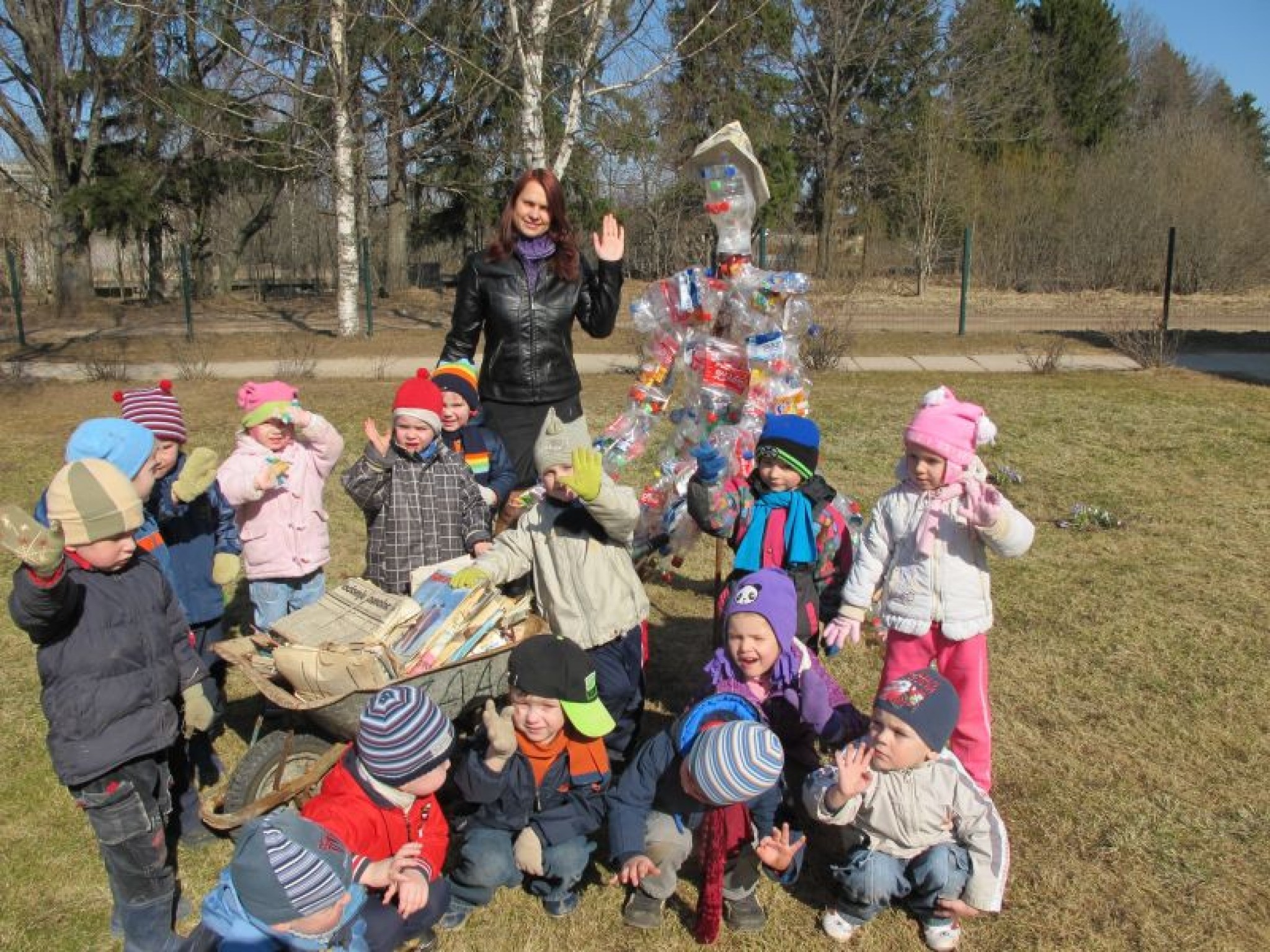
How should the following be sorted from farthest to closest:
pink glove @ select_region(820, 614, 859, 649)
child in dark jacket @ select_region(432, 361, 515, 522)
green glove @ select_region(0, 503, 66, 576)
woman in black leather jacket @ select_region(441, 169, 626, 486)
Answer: woman in black leather jacket @ select_region(441, 169, 626, 486) < child in dark jacket @ select_region(432, 361, 515, 522) < pink glove @ select_region(820, 614, 859, 649) < green glove @ select_region(0, 503, 66, 576)

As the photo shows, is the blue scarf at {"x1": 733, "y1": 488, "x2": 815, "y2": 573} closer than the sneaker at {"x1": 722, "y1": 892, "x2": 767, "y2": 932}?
No

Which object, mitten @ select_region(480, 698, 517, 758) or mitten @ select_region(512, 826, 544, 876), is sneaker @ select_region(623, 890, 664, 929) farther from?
mitten @ select_region(480, 698, 517, 758)

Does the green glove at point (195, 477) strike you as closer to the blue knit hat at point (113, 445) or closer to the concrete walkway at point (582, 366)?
the blue knit hat at point (113, 445)

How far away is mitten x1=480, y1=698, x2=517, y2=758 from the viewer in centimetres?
289

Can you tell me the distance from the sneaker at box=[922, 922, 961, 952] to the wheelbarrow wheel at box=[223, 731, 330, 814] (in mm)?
2086

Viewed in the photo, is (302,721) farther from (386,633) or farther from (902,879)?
(902,879)

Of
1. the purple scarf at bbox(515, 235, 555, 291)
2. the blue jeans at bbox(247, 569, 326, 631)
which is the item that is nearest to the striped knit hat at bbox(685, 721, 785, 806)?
the blue jeans at bbox(247, 569, 326, 631)

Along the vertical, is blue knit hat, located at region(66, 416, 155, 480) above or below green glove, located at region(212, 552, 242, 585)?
above

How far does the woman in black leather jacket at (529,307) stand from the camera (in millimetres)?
4363

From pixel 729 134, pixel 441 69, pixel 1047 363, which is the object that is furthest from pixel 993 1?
pixel 729 134

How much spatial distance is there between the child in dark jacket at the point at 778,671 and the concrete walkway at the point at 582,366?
1094cm

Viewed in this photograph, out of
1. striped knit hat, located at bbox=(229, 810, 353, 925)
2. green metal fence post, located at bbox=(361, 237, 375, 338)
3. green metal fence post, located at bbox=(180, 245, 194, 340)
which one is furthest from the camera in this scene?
green metal fence post, located at bbox=(361, 237, 375, 338)

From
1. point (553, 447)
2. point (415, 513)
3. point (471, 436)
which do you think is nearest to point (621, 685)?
point (553, 447)

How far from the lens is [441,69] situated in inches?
897
